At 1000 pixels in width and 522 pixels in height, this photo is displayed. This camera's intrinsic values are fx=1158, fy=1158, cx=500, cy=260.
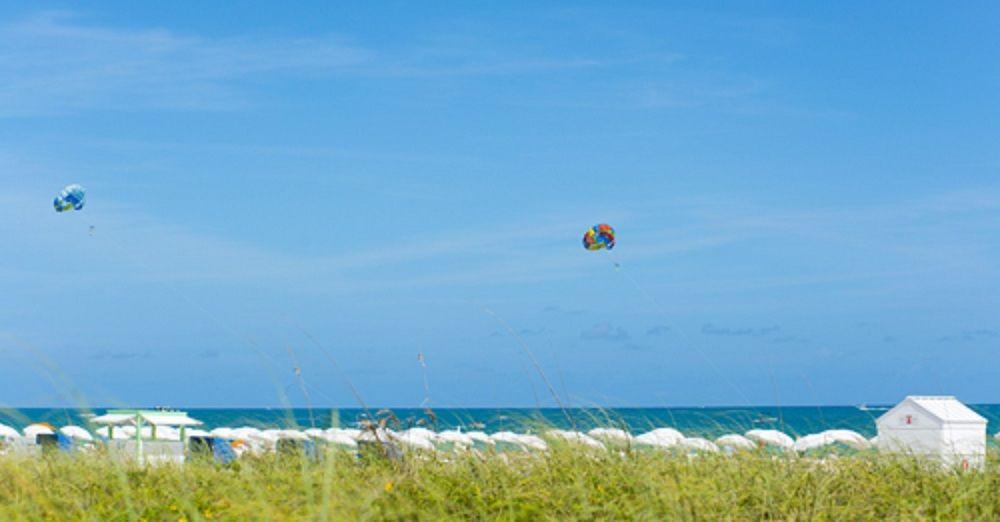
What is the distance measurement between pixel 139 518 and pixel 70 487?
1.05 m

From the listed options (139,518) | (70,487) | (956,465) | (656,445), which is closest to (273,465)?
(70,487)

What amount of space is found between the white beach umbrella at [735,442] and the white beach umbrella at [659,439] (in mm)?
259

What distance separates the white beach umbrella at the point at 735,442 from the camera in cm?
699

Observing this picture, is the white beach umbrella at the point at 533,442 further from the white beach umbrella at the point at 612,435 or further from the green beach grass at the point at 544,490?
the white beach umbrella at the point at 612,435

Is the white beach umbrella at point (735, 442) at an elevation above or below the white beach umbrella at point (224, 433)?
below

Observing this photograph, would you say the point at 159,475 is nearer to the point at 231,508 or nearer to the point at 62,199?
the point at 231,508

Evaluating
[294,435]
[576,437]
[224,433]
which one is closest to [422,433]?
[294,435]

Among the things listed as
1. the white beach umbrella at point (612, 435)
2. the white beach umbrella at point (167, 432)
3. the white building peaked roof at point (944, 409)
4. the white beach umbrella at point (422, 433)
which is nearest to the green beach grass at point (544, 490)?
the white beach umbrella at point (612, 435)

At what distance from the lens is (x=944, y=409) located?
10.7m

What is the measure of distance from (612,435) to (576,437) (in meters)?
0.23

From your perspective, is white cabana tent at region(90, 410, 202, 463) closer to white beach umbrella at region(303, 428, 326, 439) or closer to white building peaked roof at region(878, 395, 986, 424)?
white beach umbrella at region(303, 428, 326, 439)

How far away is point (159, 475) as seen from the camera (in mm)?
7078

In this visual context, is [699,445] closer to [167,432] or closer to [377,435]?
[377,435]

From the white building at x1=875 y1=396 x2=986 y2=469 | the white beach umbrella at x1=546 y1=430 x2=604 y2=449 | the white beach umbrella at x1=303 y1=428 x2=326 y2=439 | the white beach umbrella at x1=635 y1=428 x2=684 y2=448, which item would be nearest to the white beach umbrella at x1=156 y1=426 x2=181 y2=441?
the white building at x1=875 y1=396 x2=986 y2=469
